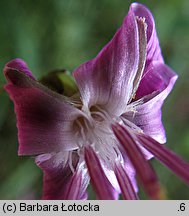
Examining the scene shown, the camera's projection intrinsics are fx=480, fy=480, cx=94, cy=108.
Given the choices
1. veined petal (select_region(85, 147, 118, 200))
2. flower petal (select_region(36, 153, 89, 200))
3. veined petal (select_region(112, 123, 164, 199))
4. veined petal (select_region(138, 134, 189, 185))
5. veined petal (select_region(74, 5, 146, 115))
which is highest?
veined petal (select_region(74, 5, 146, 115))

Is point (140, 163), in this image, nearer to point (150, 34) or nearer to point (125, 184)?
point (125, 184)

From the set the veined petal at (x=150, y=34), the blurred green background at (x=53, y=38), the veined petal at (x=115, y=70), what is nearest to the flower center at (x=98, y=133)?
the veined petal at (x=115, y=70)

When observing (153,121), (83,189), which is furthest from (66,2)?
(83,189)

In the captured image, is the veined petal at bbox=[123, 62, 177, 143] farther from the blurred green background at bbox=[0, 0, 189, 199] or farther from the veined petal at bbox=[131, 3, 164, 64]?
the blurred green background at bbox=[0, 0, 189, 199]

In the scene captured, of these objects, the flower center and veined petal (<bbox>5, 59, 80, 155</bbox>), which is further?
the flower center

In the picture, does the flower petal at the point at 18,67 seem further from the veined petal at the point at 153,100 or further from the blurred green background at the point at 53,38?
the blurred green background at the point at 53,38

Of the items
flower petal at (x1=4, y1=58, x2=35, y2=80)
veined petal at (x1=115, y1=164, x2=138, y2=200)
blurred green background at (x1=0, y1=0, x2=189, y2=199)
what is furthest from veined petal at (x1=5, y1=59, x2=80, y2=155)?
blurred green background at (x1=0, y1=0, x2=189, y2=199)
